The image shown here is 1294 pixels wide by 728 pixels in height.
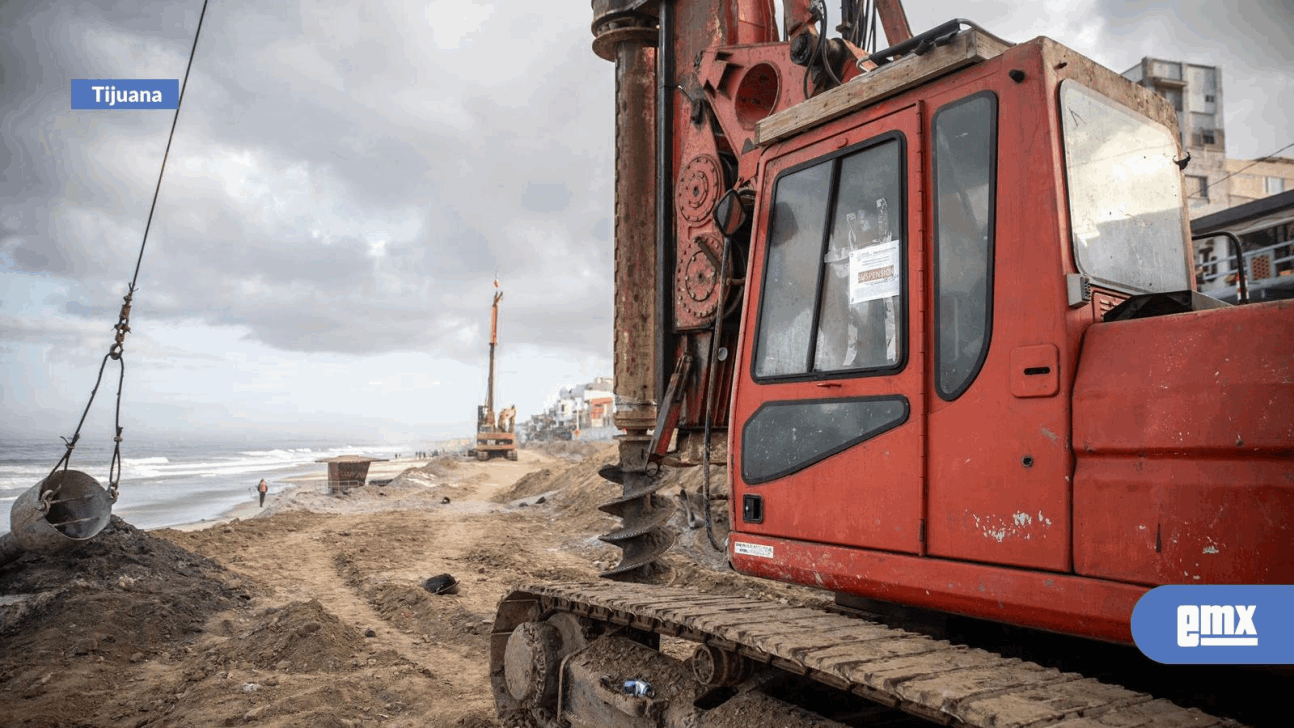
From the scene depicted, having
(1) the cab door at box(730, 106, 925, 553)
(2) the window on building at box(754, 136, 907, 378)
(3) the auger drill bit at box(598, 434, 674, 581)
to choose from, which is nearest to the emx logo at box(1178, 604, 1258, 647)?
(1) the cab door at box(730, 106, 925, 553)

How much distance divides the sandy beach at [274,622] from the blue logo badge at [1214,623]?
4174 mm

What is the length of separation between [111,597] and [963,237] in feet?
26.9

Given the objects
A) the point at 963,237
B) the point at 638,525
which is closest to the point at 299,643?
the point at 638,525

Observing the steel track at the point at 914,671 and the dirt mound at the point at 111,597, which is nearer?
the steel track at the point at 914,671

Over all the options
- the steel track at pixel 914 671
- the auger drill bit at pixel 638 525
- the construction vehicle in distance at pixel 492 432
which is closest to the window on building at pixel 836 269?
the steel track at pixel 914 671

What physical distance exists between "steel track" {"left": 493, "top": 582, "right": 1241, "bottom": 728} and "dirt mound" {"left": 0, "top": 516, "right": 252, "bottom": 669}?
5810 mm

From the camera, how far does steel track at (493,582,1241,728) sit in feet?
6.26

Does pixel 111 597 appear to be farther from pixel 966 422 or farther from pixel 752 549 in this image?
pixel 966 422

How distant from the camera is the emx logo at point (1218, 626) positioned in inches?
75.7

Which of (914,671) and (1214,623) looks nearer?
(1214,623)

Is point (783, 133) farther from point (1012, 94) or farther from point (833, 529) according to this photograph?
point (833, 529)

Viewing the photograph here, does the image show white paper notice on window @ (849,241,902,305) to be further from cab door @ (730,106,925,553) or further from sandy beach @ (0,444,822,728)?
sandy beach @ (0,444,822,728)

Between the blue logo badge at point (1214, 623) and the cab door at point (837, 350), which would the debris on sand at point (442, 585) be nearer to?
the cab door at point (837, 350)

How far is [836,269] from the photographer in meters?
3.11
